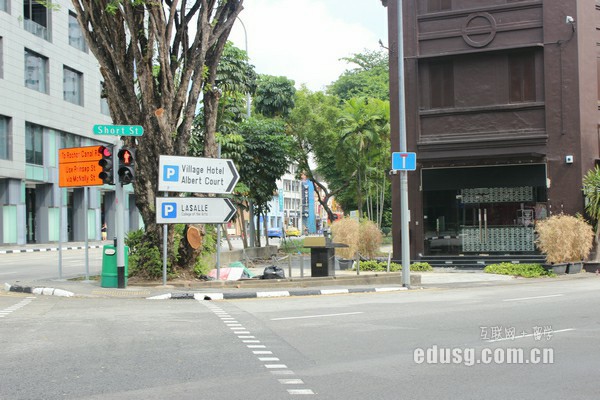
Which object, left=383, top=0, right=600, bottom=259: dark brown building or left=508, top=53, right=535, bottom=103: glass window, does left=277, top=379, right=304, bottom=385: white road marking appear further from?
left=508, top=53, right=535, bottom=103: glass window

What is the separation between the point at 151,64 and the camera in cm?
1781

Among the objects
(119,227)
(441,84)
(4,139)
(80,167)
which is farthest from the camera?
(4,139)

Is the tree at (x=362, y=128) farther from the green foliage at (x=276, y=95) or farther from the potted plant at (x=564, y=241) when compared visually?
the potted plant at (x=564, y=241)

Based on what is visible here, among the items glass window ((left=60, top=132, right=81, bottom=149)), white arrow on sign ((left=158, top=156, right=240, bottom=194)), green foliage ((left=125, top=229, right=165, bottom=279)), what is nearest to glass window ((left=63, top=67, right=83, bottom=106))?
glass window ((left=60, top=132, right=81, bottom=149))

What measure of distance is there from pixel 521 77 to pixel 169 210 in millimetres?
15128

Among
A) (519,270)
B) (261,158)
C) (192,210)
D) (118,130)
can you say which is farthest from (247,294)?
(261,158)

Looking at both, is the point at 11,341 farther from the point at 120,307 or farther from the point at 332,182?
the point at 332,182

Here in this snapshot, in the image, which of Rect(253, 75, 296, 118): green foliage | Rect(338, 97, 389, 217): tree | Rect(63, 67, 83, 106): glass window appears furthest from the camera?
Rect(63, 67, 83, 106): glass window

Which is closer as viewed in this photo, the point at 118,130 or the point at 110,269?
the point at 118,130

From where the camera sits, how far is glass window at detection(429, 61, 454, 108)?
2586 centimetres

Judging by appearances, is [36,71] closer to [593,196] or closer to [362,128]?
[362,128]

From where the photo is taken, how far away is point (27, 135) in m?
44.7

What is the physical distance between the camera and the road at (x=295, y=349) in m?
6.53

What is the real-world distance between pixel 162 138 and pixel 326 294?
6015 mm
